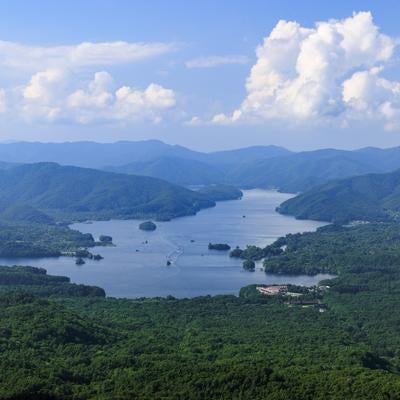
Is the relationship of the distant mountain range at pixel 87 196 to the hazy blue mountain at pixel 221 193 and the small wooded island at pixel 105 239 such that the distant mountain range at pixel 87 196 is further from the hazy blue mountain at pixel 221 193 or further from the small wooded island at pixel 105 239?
the small wooded island at pixel 105 239

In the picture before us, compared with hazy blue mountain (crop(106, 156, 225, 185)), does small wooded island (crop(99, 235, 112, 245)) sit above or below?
below

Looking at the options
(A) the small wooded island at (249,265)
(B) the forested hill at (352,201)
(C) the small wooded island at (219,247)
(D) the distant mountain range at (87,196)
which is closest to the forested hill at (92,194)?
(D) the distant mountain range at (87,196)

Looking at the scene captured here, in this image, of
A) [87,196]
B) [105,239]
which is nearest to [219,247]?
[105,239]

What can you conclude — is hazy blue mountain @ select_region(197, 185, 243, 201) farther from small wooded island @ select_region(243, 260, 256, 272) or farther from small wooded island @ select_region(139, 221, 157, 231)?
small wooded island @ select_region(243, 260, 256, 272)

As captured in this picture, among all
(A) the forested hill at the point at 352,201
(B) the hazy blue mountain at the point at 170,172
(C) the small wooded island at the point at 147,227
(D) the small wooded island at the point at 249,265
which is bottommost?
(D) the small wooded island at the point at 249,265

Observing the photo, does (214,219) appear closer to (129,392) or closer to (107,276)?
(107,276)

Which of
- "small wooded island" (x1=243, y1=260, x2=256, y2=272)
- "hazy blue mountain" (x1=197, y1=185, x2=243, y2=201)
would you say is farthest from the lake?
"hazy blue mountain" (x1=197, y1=185, x2=243, y2=201)
